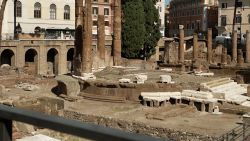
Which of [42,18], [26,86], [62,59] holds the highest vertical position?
[42,18]

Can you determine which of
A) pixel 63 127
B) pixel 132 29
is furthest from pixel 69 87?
pixel 132 29

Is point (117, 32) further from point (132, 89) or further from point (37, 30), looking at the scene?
point (37, 30)

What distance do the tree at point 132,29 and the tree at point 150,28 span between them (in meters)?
2.03

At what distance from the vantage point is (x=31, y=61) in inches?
1697

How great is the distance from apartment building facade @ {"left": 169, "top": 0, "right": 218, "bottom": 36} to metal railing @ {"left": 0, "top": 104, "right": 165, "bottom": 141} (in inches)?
2847

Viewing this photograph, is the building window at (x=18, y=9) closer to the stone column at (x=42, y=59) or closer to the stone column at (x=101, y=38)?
the stone column at (x=42, y=59)

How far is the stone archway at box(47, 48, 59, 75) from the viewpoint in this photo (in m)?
43.9

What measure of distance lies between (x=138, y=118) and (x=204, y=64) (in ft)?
61.0

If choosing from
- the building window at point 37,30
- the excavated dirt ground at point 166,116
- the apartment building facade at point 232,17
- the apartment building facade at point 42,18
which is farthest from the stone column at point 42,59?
the apartment building facade at point 232,17

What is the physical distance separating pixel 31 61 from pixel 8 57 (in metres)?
3.24

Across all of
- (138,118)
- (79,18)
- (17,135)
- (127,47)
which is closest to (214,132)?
(138,118)

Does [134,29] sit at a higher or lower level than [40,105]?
higher

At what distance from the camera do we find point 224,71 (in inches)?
1331

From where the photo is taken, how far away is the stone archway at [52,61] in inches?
1730
